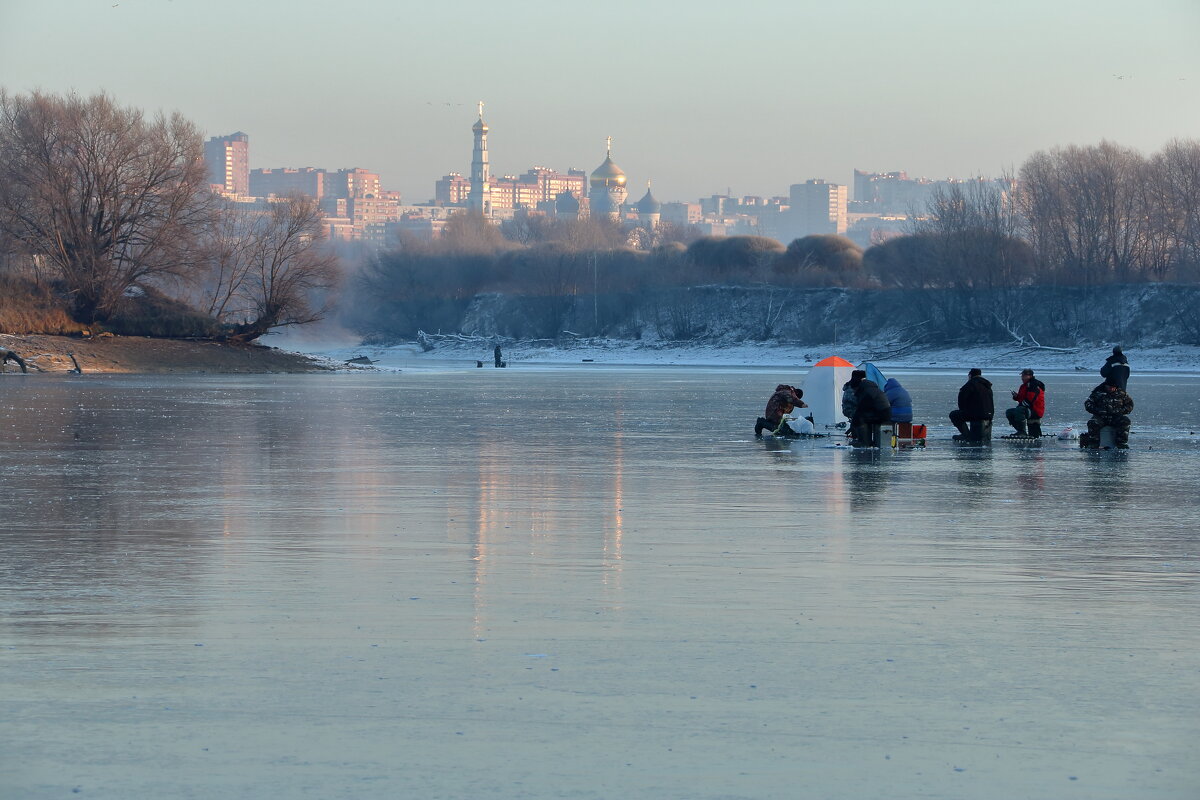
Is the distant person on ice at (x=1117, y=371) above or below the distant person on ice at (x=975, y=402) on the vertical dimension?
above

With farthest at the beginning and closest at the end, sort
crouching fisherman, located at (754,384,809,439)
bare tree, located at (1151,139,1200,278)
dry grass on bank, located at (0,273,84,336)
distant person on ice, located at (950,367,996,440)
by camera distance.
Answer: bare tree, located at (1151,139,1200,278), dry grass on bank, located at (0,273,84,336), crouching fisherman, located at (754,384,809,439), distant person on ice, located at (950,367,996,440)

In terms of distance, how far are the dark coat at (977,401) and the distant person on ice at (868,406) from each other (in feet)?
5.10

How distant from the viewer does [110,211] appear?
64562 millimetres

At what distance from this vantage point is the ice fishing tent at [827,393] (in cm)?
2620

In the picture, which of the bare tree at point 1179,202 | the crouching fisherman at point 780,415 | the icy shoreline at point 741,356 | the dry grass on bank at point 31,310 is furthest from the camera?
the bare tree at point 1179,202

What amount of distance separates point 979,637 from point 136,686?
4.23 meters

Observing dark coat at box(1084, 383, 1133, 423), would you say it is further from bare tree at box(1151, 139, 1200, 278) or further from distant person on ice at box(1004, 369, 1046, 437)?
bare tree at box(1151, 139, 1200, 278)

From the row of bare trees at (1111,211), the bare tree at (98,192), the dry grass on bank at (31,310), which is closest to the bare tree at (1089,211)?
the row of bare trees at (1111,211)

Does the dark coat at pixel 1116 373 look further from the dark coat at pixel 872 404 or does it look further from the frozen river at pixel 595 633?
the frozen river at pixel 595 633

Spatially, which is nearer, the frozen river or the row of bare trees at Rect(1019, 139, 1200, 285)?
the frozen river

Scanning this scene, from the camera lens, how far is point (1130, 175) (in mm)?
96625

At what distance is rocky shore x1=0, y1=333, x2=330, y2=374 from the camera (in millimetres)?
58250

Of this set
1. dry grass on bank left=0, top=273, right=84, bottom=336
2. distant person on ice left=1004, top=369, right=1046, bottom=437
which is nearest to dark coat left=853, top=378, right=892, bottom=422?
distant person on ice left=1004, top=369, right=1046, bottom=437

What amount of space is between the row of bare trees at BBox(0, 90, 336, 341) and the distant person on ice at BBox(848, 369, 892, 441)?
1903 inches
